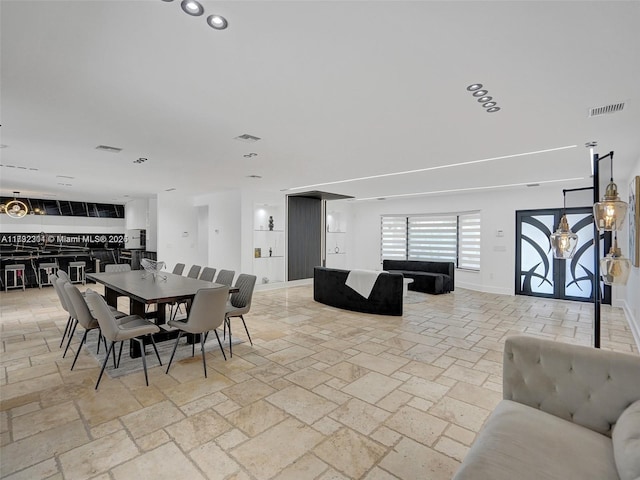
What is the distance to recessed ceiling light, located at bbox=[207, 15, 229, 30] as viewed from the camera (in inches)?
72.1

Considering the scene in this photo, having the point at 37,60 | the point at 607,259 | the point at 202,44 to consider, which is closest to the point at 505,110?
the point at 607,259

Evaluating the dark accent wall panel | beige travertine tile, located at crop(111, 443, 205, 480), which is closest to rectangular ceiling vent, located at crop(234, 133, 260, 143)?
beige travertine tile, located at crop(111, 443, 205, 480)

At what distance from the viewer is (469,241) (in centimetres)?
927

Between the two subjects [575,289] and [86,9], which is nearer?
[86,9]

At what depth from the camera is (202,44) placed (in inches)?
82.2

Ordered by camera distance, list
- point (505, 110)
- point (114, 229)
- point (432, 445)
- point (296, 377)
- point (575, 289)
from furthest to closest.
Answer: point (114, 229), point (575, 289), point (296, 377), point (505, 110), point (432, 445)

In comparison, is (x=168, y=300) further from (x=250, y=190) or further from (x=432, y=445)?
(x=250, y=190)

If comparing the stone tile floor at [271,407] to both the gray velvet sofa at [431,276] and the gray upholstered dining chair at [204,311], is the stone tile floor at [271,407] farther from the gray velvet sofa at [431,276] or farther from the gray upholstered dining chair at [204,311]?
the gray velvet sofa at [431,276]

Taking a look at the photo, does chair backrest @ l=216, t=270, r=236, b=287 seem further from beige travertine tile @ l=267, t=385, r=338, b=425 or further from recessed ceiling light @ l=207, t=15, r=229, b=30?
recessed ceiling light @ l=207, t=15, r=229, b=30

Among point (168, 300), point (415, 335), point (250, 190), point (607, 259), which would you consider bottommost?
point (415, 335)

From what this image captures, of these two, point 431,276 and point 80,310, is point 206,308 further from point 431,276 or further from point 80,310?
point 431,276

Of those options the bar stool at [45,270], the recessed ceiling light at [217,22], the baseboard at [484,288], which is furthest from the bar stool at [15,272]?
the baseboard at [484,288]

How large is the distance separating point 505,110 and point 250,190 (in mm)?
6340

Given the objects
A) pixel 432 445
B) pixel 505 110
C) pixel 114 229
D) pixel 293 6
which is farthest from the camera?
pixel 114 229
